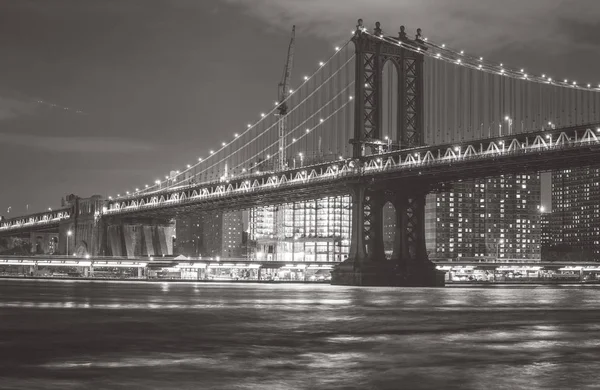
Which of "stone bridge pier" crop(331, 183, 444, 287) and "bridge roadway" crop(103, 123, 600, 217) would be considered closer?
"bridge roadway" crop(103, 123, 600, 217)

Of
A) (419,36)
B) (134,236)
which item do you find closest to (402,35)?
(419,36)

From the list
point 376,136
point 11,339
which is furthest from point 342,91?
point 11,339

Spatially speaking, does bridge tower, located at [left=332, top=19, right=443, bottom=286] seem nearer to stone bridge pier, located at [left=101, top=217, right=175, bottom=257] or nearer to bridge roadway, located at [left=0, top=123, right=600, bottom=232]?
bridge roadway, located at [left=0, top=123, right=600, bottom=232]

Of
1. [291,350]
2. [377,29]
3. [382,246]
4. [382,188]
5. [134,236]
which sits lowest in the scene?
[291,350]

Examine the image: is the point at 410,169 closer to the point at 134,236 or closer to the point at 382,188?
the point at 382,188

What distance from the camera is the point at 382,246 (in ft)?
307

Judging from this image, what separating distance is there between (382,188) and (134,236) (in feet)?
221

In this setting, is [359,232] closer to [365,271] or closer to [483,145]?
[365,271]

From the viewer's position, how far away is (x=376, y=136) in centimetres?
9444

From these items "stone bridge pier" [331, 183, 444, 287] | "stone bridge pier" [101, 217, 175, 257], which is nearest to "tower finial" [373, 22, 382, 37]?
"stone bridge pier" [331, 183, 444, 287]

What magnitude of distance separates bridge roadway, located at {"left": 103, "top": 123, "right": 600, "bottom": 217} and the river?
33.6 m

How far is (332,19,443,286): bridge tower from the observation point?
305ft

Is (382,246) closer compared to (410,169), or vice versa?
(410,169)

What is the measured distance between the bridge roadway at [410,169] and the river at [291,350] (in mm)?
33578
